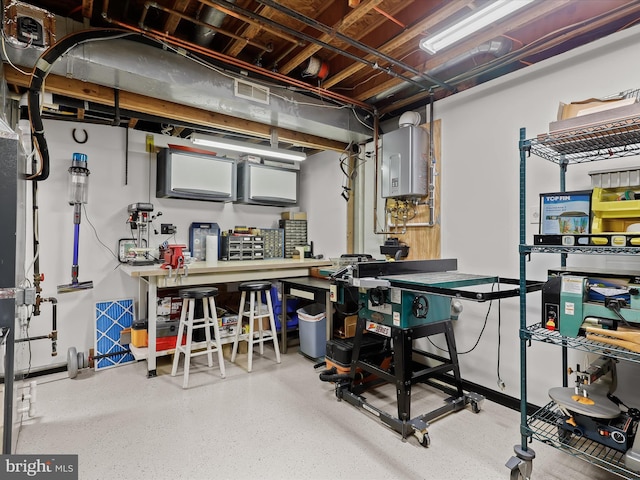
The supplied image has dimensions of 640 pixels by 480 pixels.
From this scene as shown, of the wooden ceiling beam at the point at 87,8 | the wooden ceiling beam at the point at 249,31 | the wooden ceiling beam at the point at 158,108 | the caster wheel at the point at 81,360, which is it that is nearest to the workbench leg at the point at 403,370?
the wooden ceiling beam at the point at 249,31

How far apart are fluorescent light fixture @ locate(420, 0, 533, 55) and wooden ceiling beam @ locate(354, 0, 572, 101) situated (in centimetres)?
36

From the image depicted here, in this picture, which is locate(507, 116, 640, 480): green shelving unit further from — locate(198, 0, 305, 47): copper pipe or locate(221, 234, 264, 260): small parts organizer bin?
locate(221, 234, 264, 260): small parts organizer bin

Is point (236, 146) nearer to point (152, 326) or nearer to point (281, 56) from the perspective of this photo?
point (281, 56)

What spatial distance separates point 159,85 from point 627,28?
313 centimetres

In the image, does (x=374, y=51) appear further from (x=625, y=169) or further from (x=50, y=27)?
(x=50, y=27)

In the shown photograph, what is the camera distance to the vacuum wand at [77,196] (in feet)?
10.7

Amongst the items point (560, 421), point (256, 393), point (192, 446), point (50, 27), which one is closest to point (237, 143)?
point (50, 27)

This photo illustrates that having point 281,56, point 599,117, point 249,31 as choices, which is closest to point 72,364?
point 249,31

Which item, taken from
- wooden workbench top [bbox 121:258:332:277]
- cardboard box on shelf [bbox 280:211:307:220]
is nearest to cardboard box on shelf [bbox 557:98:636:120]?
wooden workbench top [bbox 121:258:332:277]

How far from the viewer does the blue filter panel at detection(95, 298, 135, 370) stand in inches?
134

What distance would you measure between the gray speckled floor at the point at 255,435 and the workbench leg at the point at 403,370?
0.20m

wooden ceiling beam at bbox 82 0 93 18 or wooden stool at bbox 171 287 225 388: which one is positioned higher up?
wooden ceiling beam at bbox 82 0 93 18

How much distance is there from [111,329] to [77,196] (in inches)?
55.9

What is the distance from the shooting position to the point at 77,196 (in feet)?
11.0
